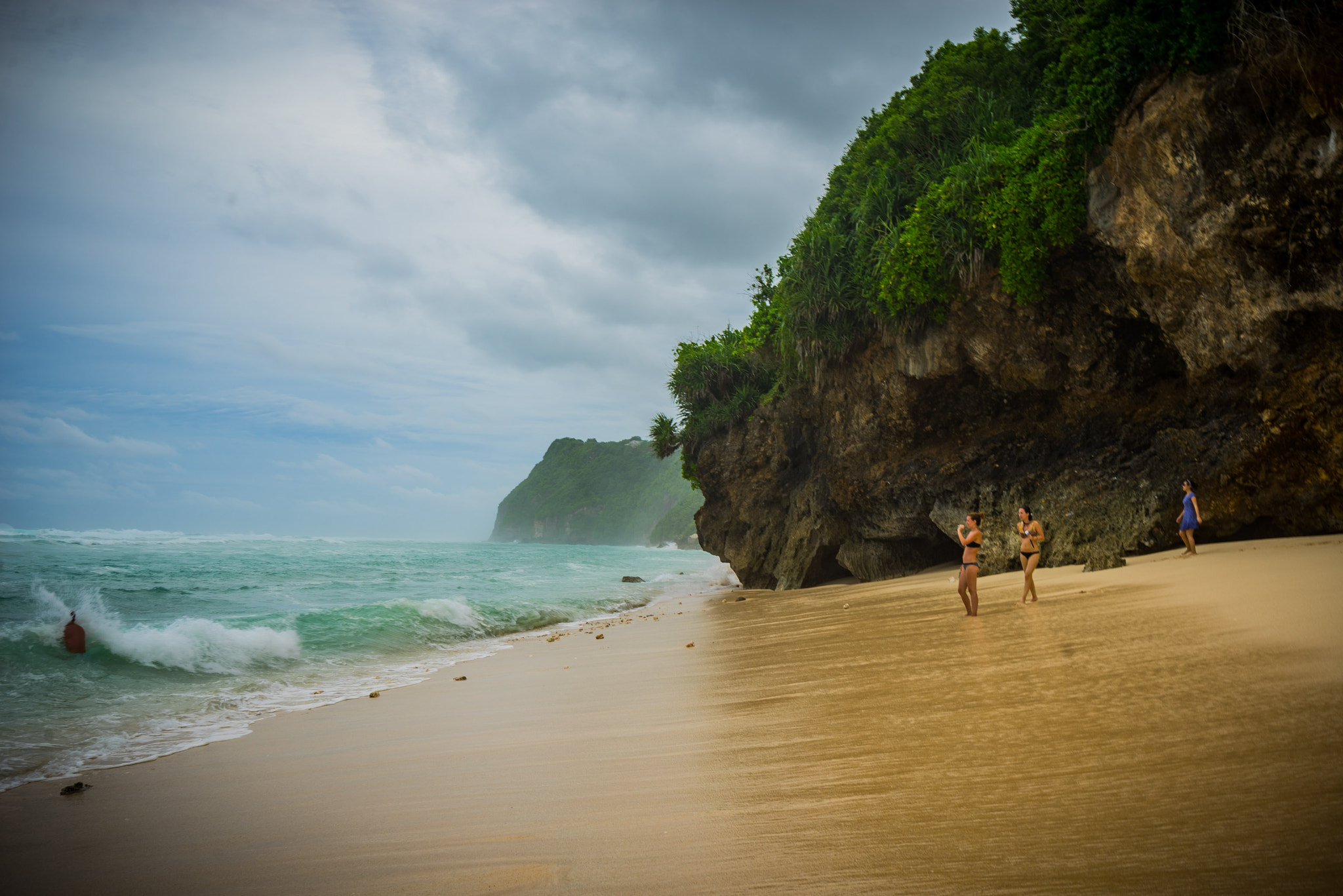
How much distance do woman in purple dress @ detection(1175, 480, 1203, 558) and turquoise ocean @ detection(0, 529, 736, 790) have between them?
1112cm

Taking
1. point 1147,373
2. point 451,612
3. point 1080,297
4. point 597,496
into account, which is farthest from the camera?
point 597,496

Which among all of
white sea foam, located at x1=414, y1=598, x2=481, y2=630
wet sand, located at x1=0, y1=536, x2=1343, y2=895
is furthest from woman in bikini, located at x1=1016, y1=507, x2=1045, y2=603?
white sea foam, located at x1=414, y1=598, x2=481, y2=630

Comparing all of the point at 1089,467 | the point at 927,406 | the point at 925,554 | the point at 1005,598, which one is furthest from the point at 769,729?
the point at 925,554

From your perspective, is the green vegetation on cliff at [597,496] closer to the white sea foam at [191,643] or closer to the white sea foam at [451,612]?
the white sea foam at [451,612]

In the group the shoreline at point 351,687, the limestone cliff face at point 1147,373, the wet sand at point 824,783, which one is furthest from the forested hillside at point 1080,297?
the shoreline at point 351,687

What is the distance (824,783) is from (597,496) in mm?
137723

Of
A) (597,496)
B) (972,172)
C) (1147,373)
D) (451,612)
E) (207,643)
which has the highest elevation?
(972,172)

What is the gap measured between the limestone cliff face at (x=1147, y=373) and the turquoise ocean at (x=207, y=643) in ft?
29.0

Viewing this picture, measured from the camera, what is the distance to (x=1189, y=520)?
33.8 feet

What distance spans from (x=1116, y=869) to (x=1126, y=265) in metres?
11.6

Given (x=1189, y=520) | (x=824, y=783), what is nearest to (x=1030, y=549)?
(x=1189, y=520)

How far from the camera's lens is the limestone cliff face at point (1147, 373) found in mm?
9219

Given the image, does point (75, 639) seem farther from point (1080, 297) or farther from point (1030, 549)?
point (1080, 297)

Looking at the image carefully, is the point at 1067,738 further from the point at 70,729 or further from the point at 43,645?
the point at 43,645
